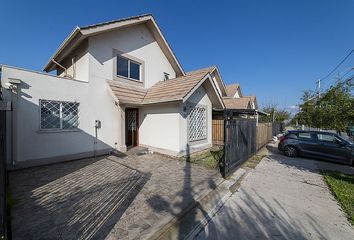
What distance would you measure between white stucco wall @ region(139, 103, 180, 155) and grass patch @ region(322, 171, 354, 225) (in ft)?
19.6

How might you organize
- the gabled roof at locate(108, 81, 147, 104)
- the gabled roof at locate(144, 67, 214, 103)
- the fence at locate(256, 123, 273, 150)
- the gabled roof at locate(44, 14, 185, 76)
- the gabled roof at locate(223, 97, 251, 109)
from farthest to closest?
the gabled roof at locate(223, 97, 251, 109) → the fence at locate(256, 123, 273, 150) → the gabled roof at locate(108, 81, 147, 104) → the gabled roof at locate(144, 67, 214, 103) → the gabled roof at locate(44, 14, 185, 76)

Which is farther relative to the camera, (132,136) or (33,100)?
(132,136)

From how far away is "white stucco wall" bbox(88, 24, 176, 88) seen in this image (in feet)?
28.0

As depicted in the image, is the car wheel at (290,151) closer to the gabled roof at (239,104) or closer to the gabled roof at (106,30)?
the gabled roof at (239,104)

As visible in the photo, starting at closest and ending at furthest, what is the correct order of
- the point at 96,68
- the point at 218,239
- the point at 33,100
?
the point at 218,239
the point at 33,100
the point at 96,68

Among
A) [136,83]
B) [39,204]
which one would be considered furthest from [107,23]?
[39,204]

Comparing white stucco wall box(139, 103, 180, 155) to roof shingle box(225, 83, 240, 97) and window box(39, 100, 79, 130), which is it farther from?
roof shingle box(225, 83, 240, 97)

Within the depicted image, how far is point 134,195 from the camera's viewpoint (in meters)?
4.42

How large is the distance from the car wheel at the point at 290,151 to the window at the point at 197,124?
16.5ft

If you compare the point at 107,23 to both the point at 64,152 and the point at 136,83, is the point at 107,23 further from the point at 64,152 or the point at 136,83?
the point at 64,152

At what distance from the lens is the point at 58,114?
733 cm

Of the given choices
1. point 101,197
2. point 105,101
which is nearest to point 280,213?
point 101,197

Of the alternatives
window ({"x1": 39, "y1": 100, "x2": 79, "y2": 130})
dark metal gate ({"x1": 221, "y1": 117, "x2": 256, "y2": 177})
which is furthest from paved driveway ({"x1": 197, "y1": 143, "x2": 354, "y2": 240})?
window ({"x1": 39, "y1": 100, "x2": 79, "y2": 130})

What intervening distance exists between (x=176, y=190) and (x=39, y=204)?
338 cm
